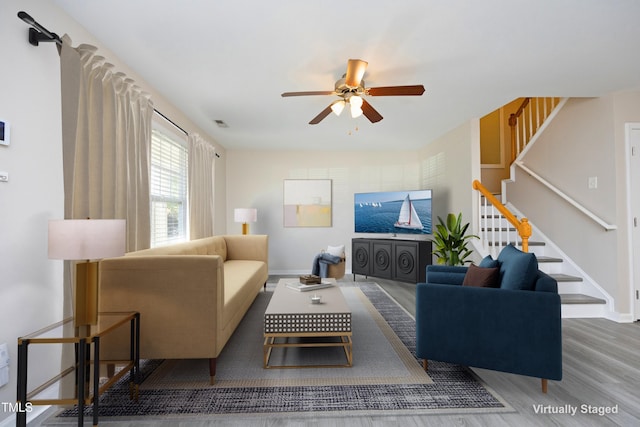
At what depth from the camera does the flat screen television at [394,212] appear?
5070 mm

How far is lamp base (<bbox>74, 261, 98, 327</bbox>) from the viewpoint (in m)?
1.67

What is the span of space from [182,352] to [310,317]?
2.80 ft

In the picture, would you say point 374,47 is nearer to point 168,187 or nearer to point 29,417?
point 168,187

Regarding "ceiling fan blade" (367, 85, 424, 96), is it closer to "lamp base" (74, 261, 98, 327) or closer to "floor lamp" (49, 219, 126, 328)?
"floor lamp" (49, 219, 126, 328)

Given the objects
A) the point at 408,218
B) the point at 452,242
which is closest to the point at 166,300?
the point at 452,242

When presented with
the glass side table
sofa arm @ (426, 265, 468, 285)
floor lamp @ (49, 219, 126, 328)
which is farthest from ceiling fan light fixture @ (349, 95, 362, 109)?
the glass side table

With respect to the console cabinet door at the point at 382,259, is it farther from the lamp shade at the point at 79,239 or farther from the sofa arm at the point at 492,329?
the lamp shade at the point at 79,239

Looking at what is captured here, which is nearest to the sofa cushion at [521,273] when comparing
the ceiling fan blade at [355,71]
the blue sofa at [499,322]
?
the blue sofa at [499,322]

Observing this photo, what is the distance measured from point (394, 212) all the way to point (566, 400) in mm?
3784

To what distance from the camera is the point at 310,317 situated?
2285 millimetres

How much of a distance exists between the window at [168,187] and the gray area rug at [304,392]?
1714 mm

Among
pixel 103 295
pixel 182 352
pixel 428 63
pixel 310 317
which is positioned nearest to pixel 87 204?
pixel 103 295

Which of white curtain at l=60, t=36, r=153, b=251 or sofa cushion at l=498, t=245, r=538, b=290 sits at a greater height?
white curtain at l=60, t=36, r=153, b=251

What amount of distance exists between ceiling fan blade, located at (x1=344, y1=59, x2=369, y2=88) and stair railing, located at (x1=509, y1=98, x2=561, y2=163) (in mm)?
3502
